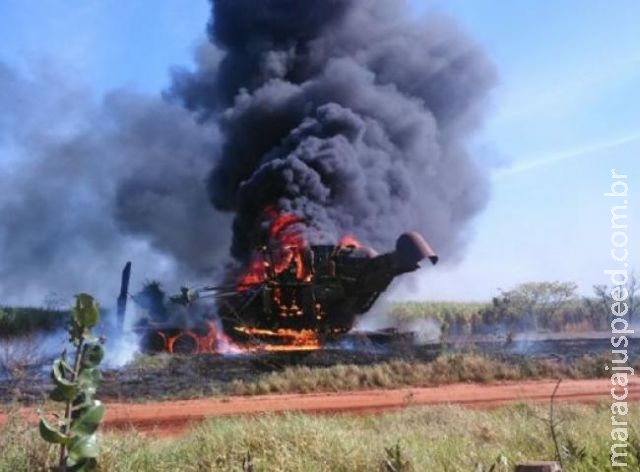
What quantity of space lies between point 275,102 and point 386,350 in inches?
596

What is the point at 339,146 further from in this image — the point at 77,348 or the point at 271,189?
the point at 77,348

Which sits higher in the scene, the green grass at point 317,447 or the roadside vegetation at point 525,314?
the roadside vegetation at point 525,314

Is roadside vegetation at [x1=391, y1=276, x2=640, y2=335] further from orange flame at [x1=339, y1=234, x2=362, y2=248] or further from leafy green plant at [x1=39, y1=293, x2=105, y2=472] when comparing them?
leafy green plant at [x1=39, y1=293, x2=105, y2=472]

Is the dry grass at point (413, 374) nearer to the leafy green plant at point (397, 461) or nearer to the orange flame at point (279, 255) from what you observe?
the orange flame at point (279, 255)

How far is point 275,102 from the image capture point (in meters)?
32.3

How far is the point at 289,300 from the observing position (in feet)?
72.1

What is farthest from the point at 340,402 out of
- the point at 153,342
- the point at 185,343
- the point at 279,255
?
the point at 153,342

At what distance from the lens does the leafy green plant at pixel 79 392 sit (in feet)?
12.3

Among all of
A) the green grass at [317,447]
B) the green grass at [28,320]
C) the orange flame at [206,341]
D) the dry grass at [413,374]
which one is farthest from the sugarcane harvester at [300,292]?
the green grass at [317,447]

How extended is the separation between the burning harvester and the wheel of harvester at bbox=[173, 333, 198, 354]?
0.03m

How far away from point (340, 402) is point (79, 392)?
8.96 meters

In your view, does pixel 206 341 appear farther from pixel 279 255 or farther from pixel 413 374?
pixel 413 374

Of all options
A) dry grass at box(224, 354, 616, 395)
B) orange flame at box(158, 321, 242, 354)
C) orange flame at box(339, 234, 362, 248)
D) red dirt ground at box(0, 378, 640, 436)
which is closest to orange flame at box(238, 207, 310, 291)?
orange flame at box(339, 234, 362, 248)

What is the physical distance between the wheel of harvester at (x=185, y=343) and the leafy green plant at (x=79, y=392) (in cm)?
1864
